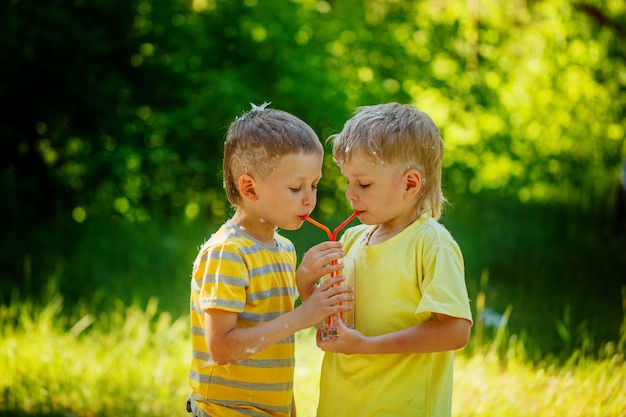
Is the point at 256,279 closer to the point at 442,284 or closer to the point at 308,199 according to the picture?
the point at 308,199

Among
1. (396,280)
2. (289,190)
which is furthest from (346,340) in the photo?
(289,190)

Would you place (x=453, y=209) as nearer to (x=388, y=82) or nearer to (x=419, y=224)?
(x=388, y=82)

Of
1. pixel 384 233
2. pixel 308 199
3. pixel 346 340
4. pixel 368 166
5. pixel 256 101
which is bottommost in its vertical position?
pixel 346 340

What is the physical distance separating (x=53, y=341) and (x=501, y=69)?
6.98 metres

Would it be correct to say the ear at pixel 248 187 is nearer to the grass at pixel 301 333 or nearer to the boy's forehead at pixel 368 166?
the boy's forehead at pixel 368 166

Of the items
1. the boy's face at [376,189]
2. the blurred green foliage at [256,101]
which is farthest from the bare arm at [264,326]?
the blurred green foliage at [256,101]

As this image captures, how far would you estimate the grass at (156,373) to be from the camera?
3.72 metres

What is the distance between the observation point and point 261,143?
2402 mm

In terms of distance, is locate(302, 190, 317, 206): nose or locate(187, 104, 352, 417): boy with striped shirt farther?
locate(302, 190, 317, 206): nose

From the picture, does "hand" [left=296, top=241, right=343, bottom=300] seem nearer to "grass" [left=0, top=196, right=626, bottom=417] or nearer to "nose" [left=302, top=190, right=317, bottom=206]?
"nose" [left=302, top=190, right=317, bottom=206]

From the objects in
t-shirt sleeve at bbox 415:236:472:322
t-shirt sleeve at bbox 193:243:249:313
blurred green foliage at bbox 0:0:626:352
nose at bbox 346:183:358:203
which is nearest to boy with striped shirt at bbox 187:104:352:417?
t-shirt sleeve at bbox 193:243:249:313

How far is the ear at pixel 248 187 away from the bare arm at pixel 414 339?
46cm

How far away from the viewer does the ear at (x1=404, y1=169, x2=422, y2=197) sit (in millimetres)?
2355

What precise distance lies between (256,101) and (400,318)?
5244mm
